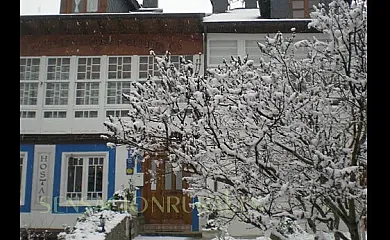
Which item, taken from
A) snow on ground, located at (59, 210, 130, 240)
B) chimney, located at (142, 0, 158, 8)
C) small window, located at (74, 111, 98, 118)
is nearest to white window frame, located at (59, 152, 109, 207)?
small window, located at (74, 111, 98, 118)

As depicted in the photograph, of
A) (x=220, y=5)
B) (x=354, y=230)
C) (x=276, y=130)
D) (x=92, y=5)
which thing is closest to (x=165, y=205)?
(x=92, y=5)

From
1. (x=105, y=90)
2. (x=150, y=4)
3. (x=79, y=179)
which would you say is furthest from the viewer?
(x=150, y=4)

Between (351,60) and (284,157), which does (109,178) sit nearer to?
(284,157)

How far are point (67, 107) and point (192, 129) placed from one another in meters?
3.14

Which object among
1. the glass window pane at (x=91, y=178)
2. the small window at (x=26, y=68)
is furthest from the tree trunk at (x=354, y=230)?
the glass window pane at (x=91, y=178)

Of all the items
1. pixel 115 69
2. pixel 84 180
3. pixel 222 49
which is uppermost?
pixel 222 49

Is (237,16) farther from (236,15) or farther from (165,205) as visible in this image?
(165,205)

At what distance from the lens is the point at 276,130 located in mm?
1931

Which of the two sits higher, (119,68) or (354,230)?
(119,68)

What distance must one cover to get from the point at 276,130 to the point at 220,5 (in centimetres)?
402

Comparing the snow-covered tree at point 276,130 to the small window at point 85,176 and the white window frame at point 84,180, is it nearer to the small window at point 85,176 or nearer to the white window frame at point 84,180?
the white window frame at point 84,180

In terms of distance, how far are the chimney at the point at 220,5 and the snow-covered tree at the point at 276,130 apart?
3526mm

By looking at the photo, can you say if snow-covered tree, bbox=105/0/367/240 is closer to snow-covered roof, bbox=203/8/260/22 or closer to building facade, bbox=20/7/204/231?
building facade, bbox=20/7/204/231
